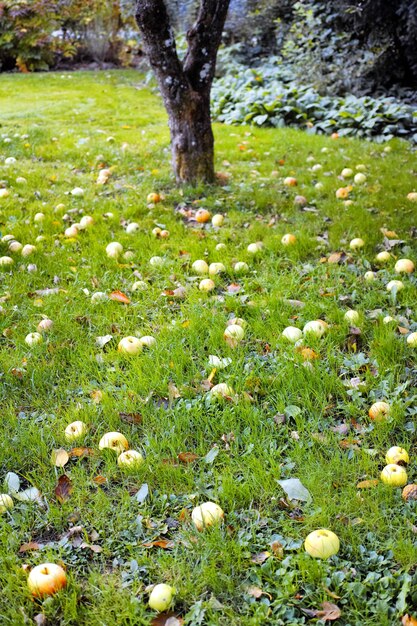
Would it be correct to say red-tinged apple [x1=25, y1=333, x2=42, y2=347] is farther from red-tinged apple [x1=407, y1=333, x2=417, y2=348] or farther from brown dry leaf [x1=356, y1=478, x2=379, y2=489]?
red-tinged apple [x1=407, y1=333, x2=417, y2=348]

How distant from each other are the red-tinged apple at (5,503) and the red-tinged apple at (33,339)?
111cm

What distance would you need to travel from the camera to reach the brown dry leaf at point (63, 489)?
216 centimetres

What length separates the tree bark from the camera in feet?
15.2

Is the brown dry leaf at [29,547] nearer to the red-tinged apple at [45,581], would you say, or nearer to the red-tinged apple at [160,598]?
the red-tinged apple at [45,581]

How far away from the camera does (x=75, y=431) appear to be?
2420 mm

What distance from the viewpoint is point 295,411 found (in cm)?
249


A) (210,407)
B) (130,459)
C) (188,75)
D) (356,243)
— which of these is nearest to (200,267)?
(356,243)

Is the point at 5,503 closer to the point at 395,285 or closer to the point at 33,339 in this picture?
the point at 33,339

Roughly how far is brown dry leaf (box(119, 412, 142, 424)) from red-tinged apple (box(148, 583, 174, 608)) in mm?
888

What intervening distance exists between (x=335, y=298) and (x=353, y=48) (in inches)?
276

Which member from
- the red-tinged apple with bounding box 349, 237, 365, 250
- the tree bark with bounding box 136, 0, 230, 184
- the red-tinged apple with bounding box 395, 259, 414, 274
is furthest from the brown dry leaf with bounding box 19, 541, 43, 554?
the tree bark with bounding box 136, 0, 230, 184

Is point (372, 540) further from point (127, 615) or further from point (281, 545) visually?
point (127, 615)

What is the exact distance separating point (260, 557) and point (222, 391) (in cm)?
88

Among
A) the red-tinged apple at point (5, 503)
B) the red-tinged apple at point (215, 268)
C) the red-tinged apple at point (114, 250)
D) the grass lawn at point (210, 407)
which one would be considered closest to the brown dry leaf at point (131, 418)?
the grass lawn at point (210, 407)
